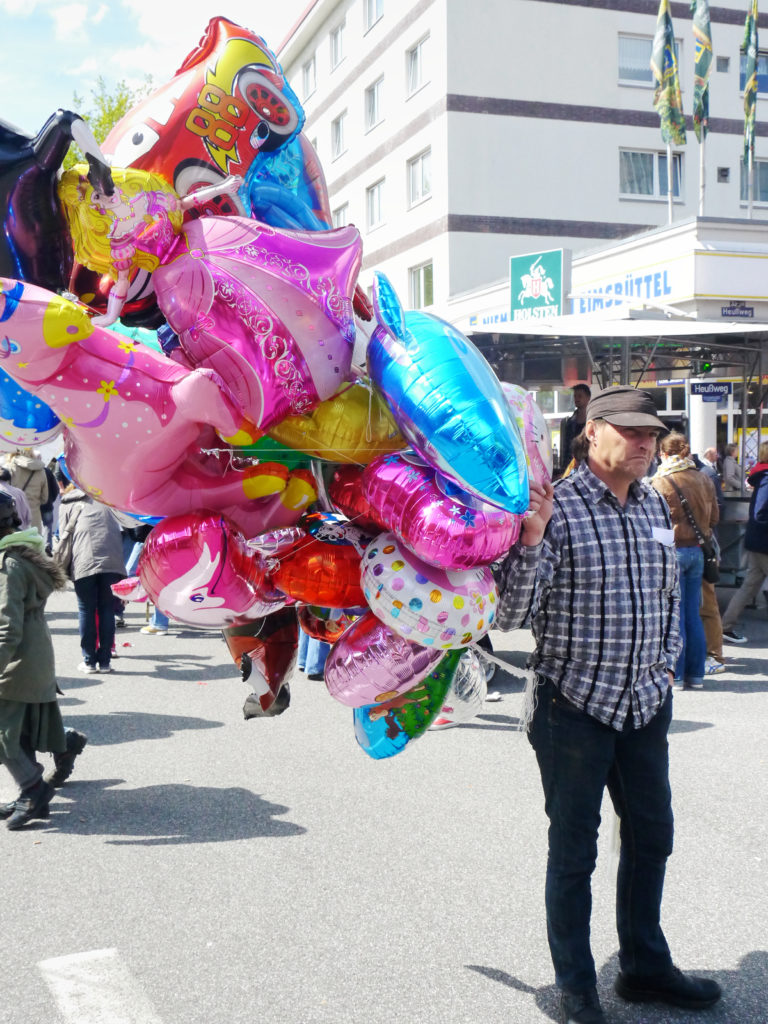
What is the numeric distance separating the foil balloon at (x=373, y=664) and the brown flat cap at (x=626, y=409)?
3.21ft

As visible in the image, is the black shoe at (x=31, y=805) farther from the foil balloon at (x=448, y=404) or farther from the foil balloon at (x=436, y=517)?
the foil balloon at (x=448, y=404)

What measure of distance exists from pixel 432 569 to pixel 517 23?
22.1 metres

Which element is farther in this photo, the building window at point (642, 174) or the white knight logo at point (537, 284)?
the building window at point (642, 174)

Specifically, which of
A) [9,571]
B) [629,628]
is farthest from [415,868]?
[9,571]

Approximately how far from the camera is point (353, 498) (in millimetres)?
2209

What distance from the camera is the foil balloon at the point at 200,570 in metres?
2.03

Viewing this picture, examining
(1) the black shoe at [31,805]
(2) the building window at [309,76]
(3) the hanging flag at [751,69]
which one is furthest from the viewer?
(2) the building window at [309,76]

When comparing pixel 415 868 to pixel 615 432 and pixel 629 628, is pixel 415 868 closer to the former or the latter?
pixel 629 628

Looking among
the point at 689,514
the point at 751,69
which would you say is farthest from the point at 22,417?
the point at 751,69

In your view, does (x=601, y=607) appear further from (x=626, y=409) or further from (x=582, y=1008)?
(x=582, y=1008)

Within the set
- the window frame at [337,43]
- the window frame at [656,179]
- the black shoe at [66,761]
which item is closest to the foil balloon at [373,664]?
the black shoe at [66,761]

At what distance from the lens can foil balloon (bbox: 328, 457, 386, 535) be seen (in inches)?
85.9

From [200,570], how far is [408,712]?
2.34ft

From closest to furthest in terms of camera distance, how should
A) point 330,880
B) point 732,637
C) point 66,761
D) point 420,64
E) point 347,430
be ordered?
point 347,430 < point 330,880 < point 66,761 < point 732,637 < point 420,64
